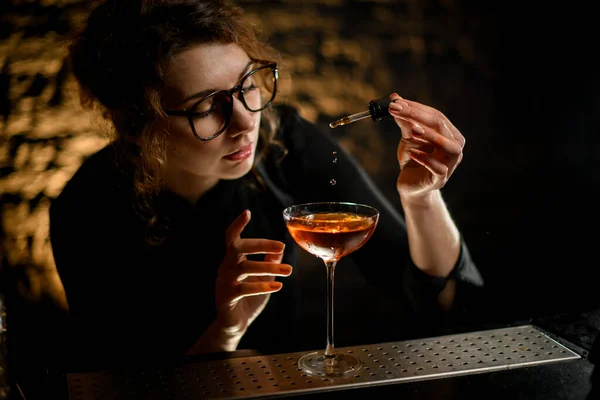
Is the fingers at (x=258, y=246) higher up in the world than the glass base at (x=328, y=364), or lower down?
higher up

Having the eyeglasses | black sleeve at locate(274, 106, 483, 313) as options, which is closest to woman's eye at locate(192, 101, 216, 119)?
the eyeglasses

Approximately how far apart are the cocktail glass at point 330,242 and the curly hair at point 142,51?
541 mm

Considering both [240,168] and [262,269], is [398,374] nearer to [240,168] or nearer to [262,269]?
[262,269]

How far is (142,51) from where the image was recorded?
157 cm

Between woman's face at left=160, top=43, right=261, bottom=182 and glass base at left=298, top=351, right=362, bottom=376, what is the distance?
0.59 m

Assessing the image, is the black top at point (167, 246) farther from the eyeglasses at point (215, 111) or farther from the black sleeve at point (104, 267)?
the eyeglasses at point (215, 111)

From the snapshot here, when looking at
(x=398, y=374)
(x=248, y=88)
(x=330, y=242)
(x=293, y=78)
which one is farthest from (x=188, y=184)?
(x=293, y=78)

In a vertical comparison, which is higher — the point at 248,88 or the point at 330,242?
the point at 248,88

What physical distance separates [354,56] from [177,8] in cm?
190

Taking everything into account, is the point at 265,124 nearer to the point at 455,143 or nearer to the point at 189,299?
the point at 189,299

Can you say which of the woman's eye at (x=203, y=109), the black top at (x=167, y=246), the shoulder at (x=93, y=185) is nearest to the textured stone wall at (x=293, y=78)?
the black top at (x=167, y=246)

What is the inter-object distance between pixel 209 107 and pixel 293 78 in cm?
180

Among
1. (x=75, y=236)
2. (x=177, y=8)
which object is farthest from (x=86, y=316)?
(x=177, y=8)

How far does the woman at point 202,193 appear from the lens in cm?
153
